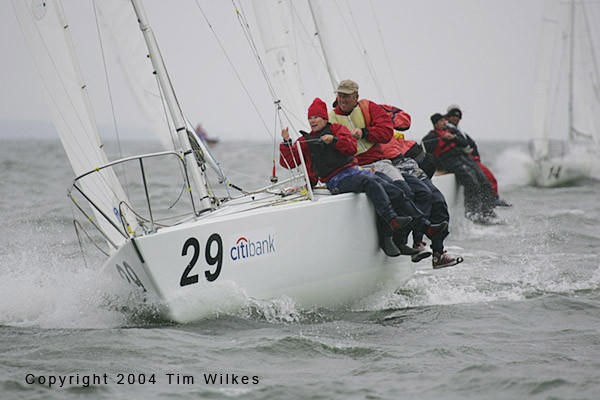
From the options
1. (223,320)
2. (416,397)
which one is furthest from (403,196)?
(416,397)

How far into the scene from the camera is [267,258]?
5.32m

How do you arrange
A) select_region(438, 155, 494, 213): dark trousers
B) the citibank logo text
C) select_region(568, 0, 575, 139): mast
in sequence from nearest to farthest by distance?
the citibank logo text < select_region(438, 155, 494, 213): dark trousers < select_region(568, 0, 575, 139): mast

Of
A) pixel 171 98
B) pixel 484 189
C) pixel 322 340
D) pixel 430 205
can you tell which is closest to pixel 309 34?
pixel 484 189

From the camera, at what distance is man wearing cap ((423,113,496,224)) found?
10930 mm

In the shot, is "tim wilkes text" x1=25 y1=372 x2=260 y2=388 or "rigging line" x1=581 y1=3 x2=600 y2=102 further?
Answer: "rigging line" x1=581 y1=3 x2=600 y2=102

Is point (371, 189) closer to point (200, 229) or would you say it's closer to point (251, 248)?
point (251, 248)

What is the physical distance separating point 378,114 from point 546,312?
5.75 ft

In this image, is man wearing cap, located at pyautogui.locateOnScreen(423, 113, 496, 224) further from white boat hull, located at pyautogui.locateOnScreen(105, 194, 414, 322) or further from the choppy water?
white boat hull, located at pyautogui.locateOnScreen(105, 194, 414, 322)

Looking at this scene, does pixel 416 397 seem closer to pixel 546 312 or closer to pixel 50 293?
pixel 546 312

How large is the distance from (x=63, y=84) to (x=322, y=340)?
260 cm

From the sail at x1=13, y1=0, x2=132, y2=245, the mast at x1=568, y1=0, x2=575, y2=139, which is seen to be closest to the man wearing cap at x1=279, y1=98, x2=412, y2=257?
the sail at x1=13, y1=0, x2=132, y2=245

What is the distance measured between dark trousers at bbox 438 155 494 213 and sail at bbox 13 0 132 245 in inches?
229

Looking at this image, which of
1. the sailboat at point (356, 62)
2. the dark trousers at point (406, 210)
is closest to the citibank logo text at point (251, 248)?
the dark trousers at point (406, 210)

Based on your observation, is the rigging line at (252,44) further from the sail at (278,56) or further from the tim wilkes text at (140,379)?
the tim wilkes text at (140,379)
